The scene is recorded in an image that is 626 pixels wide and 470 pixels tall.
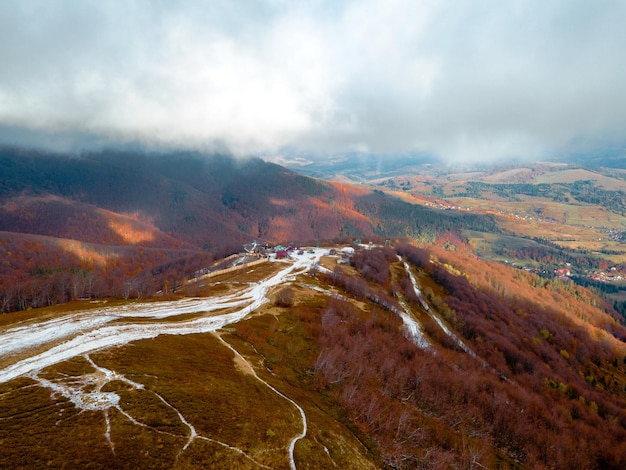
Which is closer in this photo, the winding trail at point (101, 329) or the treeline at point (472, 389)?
the winding trail at point (101, 329)

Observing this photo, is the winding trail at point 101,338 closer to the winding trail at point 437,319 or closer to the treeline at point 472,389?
the treeline at point 472,389

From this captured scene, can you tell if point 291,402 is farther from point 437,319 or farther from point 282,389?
point 437,319

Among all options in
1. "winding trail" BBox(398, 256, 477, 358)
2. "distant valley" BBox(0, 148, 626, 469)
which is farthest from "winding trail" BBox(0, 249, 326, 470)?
"winding trail" BBox(398, 256, 477, 358)

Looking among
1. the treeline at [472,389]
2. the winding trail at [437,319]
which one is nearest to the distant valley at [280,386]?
the treeline at [472,389]

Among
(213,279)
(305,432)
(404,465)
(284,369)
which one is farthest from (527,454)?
(213,279)

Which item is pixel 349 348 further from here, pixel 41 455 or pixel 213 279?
pixel 213 279

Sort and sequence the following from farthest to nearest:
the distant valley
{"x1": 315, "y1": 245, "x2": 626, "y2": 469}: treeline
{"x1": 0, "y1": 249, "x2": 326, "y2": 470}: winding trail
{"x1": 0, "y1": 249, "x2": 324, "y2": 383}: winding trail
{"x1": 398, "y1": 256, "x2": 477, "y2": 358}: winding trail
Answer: {"x1": 398, "y1": 256, "x2": 477, "y2": 358}: winding trail, {"x1": 315, "y1": 245, "x2": 626, "y2": 469}: treeline, {"x1": 0, "y1": 249, "x2": 324, "y2": 383}: winding trail, {"x1": 0, "y1": 249, "x2": 326, "y2": 470}: winding trail, the distant valley

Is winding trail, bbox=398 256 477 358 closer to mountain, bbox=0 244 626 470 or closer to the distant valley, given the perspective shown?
the distant valley

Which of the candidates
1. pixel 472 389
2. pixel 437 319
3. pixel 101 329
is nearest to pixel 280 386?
pixel 101 329

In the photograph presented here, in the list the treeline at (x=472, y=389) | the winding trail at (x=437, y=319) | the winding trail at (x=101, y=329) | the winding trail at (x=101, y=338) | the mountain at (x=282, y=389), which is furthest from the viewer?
the winding trail at (x=437, y=319)

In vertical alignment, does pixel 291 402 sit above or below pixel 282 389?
above

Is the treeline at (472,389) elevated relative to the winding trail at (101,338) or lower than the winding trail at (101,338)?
lower
